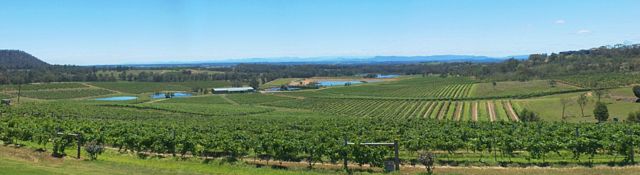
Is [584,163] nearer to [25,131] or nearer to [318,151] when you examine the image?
[318,151]

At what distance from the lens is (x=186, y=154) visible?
91.8 feet

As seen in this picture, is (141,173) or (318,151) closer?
(141,173)

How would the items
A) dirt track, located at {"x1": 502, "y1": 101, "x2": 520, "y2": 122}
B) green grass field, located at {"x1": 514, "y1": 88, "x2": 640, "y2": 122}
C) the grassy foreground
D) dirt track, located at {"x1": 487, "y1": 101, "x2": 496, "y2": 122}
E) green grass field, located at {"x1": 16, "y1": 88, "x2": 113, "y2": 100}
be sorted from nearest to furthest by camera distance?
the grassy foreground
green grass field, located at {"x1": 514, "y1": 88, "x2": 640, "y2": 122}
dirt track, located at {"x1": 502, "y1": 101, "x2": 520, "y2": 122}
dirt track, located at {"x1": 487, "y1": 101, "x2": 496, "y2": 122}
green grass field, located at {"x1": 16, "y1": 88, "x2": 113, "y2": 100}

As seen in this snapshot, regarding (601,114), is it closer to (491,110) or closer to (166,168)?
(491,110)

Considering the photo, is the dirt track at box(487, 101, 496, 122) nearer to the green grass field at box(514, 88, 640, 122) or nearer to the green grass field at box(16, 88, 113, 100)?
the green grass field at box(514, 88, 640, 122)

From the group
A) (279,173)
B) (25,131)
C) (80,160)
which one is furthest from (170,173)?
(25,131)

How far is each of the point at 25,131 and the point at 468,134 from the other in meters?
29.9

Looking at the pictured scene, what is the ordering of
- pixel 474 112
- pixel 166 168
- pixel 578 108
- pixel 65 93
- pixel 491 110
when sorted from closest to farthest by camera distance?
1. pixel 166 168
2. pixel 578 108
3. pixel 474 112
4. pixel 491 110
5. pixel 65 93

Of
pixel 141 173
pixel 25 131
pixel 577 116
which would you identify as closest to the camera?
pixel 141 173

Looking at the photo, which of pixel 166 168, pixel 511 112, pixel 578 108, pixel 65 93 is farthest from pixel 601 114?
pixel 65 93

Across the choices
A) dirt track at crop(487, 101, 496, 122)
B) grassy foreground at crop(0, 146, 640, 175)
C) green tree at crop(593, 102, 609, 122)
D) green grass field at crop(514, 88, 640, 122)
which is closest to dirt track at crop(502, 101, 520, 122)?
green grass field at crop(514, 88, 640, 122)

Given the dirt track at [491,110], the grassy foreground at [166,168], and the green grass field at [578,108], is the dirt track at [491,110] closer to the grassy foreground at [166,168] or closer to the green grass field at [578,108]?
the green grass field at [578,108]

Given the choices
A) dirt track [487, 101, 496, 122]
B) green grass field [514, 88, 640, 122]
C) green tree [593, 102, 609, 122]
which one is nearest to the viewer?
green tree [593, 102, 609, 122]

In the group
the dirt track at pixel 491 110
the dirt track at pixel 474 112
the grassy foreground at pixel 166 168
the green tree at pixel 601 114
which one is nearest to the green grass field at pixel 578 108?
the green tree at pixel 601 114
